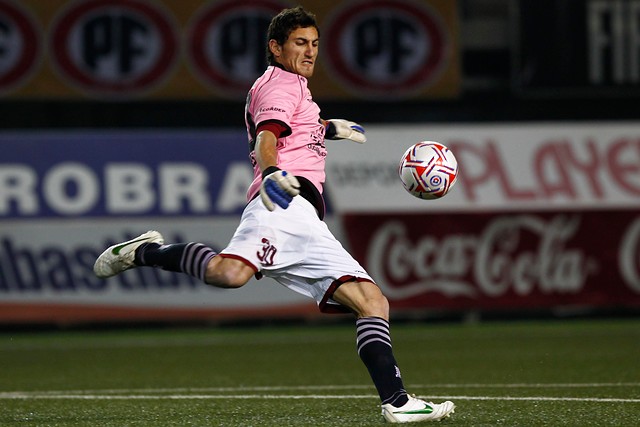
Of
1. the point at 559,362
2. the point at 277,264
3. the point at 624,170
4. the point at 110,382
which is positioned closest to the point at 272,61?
the point at 277,264

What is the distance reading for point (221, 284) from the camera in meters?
6.20

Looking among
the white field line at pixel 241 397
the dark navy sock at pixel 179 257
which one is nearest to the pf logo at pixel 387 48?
the white field line at pixel 241 397

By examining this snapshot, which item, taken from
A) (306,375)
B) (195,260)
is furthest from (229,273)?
(306,375)

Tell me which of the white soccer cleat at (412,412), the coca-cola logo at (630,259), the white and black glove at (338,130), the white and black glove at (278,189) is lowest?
the coca-cola logo at (630,259)

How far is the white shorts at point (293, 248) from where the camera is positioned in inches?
245

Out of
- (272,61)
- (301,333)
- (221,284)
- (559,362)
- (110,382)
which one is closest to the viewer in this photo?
(221,284)

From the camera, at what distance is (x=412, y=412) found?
611 centimetres

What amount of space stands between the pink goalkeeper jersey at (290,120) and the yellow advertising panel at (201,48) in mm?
8604

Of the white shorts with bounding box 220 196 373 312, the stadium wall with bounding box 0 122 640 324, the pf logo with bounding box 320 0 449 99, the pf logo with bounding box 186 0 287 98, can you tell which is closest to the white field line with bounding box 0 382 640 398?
the white shorts with bounding box 220 196 373 312

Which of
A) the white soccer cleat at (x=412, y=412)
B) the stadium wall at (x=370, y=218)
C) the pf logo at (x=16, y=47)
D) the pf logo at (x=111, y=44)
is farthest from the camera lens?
the pf logo at (x=111, y=44)

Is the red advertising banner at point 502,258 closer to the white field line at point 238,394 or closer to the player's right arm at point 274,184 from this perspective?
the white field line at point 238,394

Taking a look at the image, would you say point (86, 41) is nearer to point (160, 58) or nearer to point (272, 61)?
point (160, 58)

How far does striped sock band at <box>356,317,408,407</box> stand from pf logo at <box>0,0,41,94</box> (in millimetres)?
9527

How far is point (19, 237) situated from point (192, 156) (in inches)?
82.5
